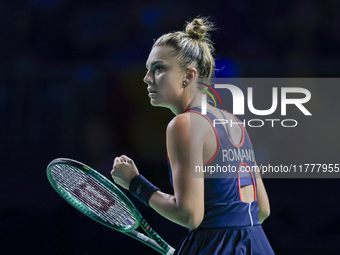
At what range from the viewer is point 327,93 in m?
2.48

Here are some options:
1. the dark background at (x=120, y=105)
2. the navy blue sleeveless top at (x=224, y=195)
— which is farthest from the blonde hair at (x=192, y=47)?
the dark background at (x=120, y=105)

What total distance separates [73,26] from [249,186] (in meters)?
2.16

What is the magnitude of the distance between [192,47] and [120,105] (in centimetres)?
149

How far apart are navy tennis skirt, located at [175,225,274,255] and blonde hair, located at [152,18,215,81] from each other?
542 mm

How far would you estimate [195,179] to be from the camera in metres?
0.95

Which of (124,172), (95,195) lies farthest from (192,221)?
(95,195)

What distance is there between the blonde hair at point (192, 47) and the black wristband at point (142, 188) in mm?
420

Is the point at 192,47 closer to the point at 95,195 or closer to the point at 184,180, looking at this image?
the point at 184,180

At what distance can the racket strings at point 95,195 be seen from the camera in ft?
4.70

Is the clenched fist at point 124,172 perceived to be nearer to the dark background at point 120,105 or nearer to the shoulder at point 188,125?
the shoulder at point 188,125

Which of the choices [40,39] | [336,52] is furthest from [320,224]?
[40,39]

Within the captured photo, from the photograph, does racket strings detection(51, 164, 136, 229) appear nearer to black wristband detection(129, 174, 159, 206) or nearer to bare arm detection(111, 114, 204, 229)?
black wristband detection(129, 174, 159, 206)

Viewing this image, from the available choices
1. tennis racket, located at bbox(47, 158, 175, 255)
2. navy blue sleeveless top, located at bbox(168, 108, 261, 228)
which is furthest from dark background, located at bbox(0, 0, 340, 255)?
→ navy blue sleeveless top, located at bbox(168, 108, 261, 228)

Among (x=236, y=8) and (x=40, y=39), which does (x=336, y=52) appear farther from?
(x=40, y=39)
